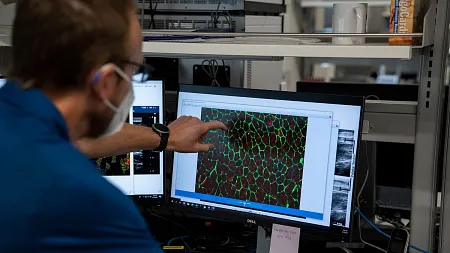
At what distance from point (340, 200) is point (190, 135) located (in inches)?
16.3

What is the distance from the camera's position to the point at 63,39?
2.72 feet

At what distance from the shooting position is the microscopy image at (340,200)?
132cm

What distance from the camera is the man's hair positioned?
831 millimetres

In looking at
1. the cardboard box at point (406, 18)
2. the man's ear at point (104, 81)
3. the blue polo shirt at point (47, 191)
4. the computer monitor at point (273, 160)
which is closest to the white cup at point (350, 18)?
the cardboard box at point (406, 18)

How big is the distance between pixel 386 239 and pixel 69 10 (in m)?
1.14

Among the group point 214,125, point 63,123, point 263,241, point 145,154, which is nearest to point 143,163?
point 145,154

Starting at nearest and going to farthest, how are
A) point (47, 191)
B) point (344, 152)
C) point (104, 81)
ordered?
point (47, 191) → point (104, 81) → point (344, 152)

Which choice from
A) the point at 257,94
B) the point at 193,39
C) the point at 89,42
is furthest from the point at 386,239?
the point at 89,42

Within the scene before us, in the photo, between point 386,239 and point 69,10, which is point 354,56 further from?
point 69,10

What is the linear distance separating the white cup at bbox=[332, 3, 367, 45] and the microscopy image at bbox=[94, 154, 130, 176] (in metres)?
0.67

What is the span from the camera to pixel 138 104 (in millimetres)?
1594

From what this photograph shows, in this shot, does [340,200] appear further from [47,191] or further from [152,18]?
[152,18]

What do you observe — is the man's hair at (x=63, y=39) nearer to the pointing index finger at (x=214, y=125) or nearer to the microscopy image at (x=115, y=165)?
the pointing index finger at (x=214, y=125)

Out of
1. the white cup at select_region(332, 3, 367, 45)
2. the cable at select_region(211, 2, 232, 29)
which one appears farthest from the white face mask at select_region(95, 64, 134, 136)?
the cable at select_region(211, 2, 232, 29)
